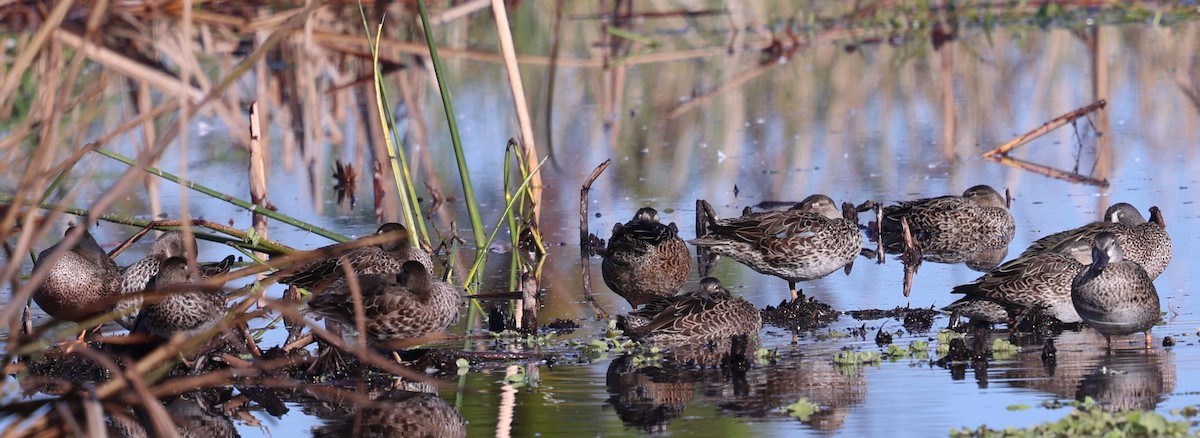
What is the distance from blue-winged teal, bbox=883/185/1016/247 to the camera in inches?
443

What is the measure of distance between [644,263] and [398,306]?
2.06 meters

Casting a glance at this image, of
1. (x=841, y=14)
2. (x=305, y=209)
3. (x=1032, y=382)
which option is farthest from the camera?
(x=841, y=14)

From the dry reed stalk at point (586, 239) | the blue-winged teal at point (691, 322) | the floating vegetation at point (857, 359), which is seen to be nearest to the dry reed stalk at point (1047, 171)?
the dry reed stalk at point (586, 239)

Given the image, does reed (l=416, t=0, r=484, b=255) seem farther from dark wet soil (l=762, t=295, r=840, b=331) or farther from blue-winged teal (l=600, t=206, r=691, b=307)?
dark wet soil (l=762, t=295, r=840, b=331)

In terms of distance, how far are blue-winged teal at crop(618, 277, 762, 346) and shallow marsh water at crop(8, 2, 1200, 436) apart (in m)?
0.26

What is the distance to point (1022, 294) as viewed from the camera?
805 centimetres

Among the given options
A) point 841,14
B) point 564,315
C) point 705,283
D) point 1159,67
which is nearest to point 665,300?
point 705,283

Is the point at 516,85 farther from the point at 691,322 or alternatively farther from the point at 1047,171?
the point at 1047,171

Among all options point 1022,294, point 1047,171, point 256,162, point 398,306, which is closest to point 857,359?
point 1022,294

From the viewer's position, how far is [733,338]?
7395 millimetres

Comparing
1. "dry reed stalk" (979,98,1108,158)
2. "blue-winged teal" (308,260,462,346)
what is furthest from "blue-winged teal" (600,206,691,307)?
"dry reed stalk" (979,98,1108,158)

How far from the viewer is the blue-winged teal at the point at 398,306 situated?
25.9 ft

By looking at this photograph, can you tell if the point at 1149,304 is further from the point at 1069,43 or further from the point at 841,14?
the point at 841,14

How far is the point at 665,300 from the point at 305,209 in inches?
225
